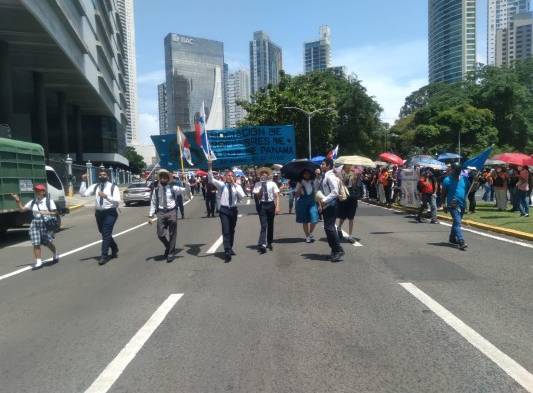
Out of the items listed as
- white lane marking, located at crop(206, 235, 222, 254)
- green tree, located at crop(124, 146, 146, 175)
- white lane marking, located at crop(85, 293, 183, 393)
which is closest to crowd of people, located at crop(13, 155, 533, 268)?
white lane marking, located at crop(206, 235, 222, 254)

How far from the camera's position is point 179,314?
6.18 meters

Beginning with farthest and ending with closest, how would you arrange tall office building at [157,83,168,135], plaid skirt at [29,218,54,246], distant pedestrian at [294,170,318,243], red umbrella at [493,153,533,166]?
1. tall office building at [157,83,168,135]
2. red umbrella at [493,153,533,166]
3. distant pedestrian at [294,170,318,243]
4. plaid skirt at [29,218,54,246]

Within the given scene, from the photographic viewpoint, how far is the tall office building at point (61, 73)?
32.5m

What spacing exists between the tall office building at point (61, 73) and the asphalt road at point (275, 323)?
24306mm

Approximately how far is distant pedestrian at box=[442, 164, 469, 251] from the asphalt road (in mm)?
523

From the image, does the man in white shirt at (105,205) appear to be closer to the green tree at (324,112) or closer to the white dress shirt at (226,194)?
the white dress shirt at (226,194)

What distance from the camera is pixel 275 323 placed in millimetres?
5691

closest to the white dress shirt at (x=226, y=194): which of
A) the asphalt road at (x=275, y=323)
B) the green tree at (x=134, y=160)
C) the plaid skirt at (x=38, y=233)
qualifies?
the asphalt road at (x=275, y=323)

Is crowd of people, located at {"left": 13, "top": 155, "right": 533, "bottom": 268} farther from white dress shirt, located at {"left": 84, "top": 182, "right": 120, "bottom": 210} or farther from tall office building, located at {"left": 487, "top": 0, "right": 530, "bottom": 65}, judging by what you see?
tall office building, located at {"left": 487, "top": 0, "right": 530, "bottom": 65}

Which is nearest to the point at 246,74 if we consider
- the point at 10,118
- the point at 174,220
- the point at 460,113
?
the point at 460,113

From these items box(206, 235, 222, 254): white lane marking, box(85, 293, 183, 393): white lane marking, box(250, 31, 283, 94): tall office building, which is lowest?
box(206, 235, 222, 254): white lane marking

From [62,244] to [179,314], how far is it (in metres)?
9.18

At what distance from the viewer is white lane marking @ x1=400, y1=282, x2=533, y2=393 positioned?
13.6 ft

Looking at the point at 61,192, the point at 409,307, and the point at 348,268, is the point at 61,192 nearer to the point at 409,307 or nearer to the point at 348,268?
the point at 348,268
